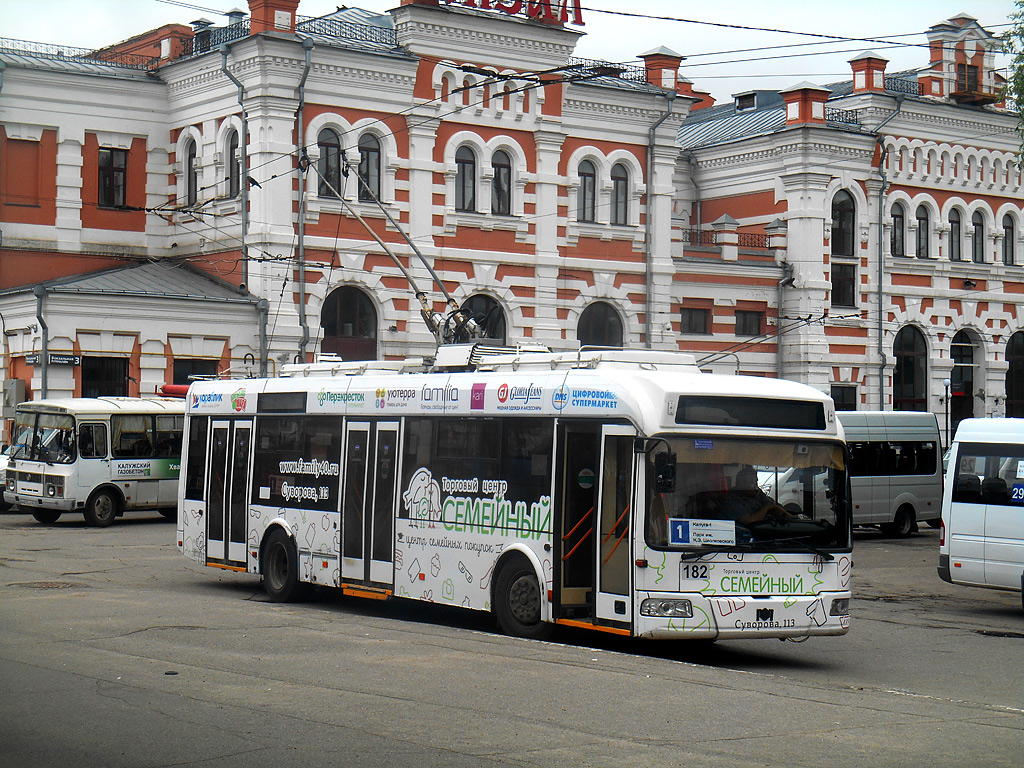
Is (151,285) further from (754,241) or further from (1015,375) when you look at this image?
(1015,375)

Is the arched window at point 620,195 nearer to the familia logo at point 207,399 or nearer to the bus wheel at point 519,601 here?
the familia logo at point 207,399

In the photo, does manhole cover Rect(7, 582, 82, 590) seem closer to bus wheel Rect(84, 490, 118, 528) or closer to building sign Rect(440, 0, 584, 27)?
bus wheel Rect(84, 490, 118, 528)

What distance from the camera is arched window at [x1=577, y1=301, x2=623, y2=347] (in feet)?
135

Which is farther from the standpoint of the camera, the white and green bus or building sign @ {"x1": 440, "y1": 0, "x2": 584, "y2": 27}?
building sign @ {"x1": 440, "y1": 0, "x2": 584, "y2": 27}

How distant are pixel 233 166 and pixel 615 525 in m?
26.5

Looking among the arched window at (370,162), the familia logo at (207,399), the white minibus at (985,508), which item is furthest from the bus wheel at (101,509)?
the white minibus at (985,508)

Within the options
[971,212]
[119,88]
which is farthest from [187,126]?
[971,212]

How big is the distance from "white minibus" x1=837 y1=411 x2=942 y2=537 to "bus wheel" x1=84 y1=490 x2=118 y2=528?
15.1 metres

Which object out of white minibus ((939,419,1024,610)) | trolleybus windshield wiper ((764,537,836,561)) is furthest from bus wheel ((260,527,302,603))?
white minibus ((939,419,1024,610))

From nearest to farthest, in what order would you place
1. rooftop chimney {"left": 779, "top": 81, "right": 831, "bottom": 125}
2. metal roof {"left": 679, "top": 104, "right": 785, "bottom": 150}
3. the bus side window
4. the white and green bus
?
the white and green bus → the bus side window → rooftop chimney {"left": 779, "top": 81, "right": 831, "bottom": 125} → metal roof {"left": 679, "top": 104, "right": 785, "bottom": 150}

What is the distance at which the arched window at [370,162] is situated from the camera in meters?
36.8

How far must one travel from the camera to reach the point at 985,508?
56.9ft

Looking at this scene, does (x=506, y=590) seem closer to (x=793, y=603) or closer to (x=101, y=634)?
(x=793, y=603)

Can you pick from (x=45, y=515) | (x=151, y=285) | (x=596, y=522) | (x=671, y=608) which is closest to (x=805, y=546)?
(x=671, y=608)
